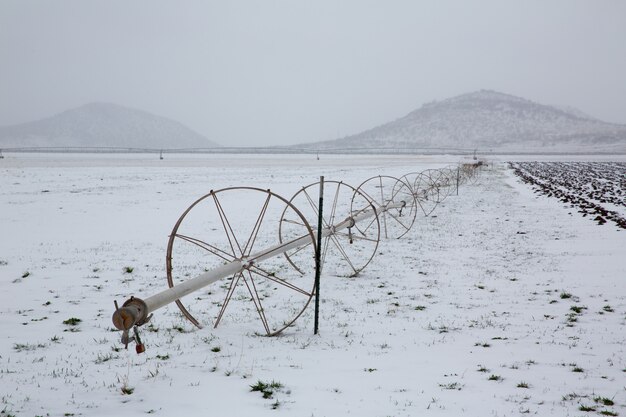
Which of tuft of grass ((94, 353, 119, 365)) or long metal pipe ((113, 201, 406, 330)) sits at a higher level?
long metal pipe ((113, 201, 406, 330))

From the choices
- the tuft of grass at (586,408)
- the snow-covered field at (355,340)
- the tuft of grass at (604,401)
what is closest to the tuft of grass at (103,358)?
the snow-covered field at (355,340)

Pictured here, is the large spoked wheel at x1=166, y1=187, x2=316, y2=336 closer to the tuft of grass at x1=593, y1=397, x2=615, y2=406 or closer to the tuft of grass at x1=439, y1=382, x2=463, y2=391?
the tuft of grass at x1=439, y1=382, x2=463, y2=391

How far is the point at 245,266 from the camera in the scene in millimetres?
6719

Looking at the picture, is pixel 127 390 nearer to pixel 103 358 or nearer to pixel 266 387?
pixel 103 358

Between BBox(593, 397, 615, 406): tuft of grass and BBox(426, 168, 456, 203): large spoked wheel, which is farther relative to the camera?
BBox(426, 168, 456, 203): large spoked wheel

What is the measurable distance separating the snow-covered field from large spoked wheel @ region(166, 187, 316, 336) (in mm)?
274

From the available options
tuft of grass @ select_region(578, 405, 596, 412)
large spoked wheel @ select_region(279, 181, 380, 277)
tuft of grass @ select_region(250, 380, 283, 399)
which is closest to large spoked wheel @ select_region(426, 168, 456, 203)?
large spoked wheel @ select_region(279, 181, 380, 277)

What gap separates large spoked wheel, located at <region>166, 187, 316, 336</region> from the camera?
22.1ft

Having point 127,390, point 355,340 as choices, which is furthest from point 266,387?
point 355,340

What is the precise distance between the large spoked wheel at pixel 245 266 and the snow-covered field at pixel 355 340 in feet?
0.90

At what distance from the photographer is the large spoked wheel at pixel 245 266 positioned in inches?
265

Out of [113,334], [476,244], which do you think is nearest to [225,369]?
[113,334]

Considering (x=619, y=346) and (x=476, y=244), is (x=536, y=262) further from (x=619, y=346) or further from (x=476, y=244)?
(x=619, y=346)

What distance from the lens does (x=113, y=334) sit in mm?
6352
